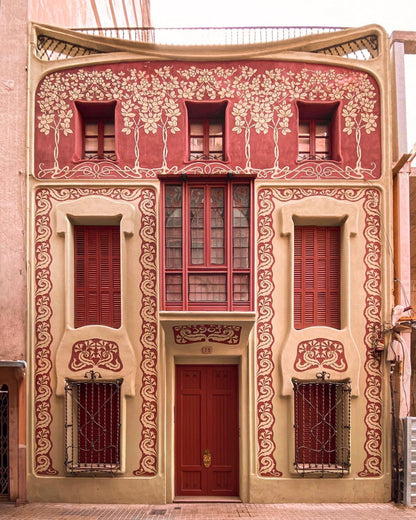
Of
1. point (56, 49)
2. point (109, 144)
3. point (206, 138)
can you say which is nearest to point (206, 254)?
point (206, 138)

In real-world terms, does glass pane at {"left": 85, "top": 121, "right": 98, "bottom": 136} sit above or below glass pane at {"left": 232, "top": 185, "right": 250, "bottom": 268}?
above

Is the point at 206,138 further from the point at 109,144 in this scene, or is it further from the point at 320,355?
the point at 320,355

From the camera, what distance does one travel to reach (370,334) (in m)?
10.4

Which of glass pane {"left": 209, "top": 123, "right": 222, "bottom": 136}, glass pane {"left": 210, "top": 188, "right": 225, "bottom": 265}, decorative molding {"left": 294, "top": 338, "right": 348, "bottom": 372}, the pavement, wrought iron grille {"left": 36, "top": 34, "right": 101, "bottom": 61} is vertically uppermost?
wrought iron grille {"left": 36, "top": 34, "right": 101, "bottom": 61}

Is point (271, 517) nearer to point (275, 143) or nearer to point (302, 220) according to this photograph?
point (302, 220)

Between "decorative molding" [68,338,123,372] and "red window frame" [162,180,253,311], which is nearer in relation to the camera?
"red window frame" [162,180,253,311]

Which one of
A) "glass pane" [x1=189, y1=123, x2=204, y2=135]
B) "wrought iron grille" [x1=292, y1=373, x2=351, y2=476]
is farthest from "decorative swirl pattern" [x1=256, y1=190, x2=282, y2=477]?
"glass pane" [x1=189, y1=123, x2=204, y2=135]

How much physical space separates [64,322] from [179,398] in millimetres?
3044

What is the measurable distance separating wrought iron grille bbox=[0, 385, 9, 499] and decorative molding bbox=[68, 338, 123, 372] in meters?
1.62

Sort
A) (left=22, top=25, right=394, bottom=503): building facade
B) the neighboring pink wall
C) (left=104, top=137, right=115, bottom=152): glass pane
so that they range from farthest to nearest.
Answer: (left=104, top=137, right=115, bottom=152): glass pane < the neighboring pink wall < (left=22, top=25, right=394, bottom=503): building facade

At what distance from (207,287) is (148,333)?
5.69 feet

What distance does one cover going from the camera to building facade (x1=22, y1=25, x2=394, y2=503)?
10.1 m

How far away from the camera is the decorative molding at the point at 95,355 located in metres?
10.3

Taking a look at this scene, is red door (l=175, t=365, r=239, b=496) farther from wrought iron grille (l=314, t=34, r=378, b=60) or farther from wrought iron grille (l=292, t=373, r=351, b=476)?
wrought iron grille (l=314, t=34, r=378, b=60)
